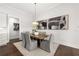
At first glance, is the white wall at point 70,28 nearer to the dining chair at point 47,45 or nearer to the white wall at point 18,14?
the dining chair at point 47,45

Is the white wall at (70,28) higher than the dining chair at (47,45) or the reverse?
higher

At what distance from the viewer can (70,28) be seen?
2.11 meters

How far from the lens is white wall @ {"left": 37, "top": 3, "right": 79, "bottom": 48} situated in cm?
191

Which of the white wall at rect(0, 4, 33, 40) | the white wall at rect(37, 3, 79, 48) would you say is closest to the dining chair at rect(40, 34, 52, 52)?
the white wall at rect(37, 3, 79, 48)

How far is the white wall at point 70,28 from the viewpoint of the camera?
1909 mm

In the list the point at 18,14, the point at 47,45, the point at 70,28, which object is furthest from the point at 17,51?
the point at 70,28

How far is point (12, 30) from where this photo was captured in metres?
1.52

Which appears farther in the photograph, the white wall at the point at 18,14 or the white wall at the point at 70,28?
the white wall at the point at 70,28

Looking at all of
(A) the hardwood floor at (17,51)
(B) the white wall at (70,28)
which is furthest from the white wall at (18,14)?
(A) the hardwood floor at (17,51)

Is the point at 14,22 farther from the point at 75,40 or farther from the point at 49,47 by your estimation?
the point at 75,40

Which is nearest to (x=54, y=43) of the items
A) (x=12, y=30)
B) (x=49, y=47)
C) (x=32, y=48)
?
(x=49, y=47)

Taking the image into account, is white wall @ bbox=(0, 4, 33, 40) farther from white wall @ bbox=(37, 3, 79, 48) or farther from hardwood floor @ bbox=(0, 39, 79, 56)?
hardwood floor @ bbox=(0, 39, 79, 56)

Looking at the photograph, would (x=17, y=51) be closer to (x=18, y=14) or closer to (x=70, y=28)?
(x=18, y=14)

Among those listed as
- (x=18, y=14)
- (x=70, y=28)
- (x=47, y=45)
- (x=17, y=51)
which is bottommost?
(x=17, y=51)
